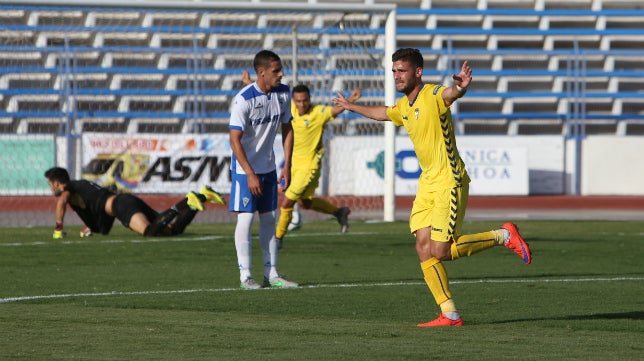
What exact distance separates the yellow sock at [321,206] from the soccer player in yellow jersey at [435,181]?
7839 millimetres

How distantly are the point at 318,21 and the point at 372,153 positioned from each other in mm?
2984

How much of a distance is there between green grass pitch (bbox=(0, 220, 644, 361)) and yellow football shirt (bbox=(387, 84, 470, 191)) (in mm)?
917

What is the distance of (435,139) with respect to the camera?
740cm

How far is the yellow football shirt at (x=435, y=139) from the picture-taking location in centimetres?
737

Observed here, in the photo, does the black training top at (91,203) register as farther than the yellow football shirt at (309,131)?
Yes

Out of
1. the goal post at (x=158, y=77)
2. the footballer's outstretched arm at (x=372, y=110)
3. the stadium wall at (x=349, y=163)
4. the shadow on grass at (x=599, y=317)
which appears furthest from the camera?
the stadium wall at (x=349, y=163)

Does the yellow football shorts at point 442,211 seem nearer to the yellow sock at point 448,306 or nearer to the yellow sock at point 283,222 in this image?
the yellow sock at point 448,306

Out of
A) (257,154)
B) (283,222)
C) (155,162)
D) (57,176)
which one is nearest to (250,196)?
(257,154)

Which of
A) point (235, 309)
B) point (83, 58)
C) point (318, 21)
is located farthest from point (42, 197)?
point (235, 309)

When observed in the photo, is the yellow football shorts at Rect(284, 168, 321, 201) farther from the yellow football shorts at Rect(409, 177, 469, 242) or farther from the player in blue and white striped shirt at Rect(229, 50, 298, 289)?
the yellow football shorts at Rect(409, 177, 469, 242)

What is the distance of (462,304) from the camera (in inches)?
332

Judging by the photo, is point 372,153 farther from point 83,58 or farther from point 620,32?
point 620,32

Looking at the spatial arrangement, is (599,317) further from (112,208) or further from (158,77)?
(158,77)

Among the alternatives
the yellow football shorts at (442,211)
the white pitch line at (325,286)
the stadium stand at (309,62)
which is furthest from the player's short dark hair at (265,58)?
the stadium stand at (309,62)
